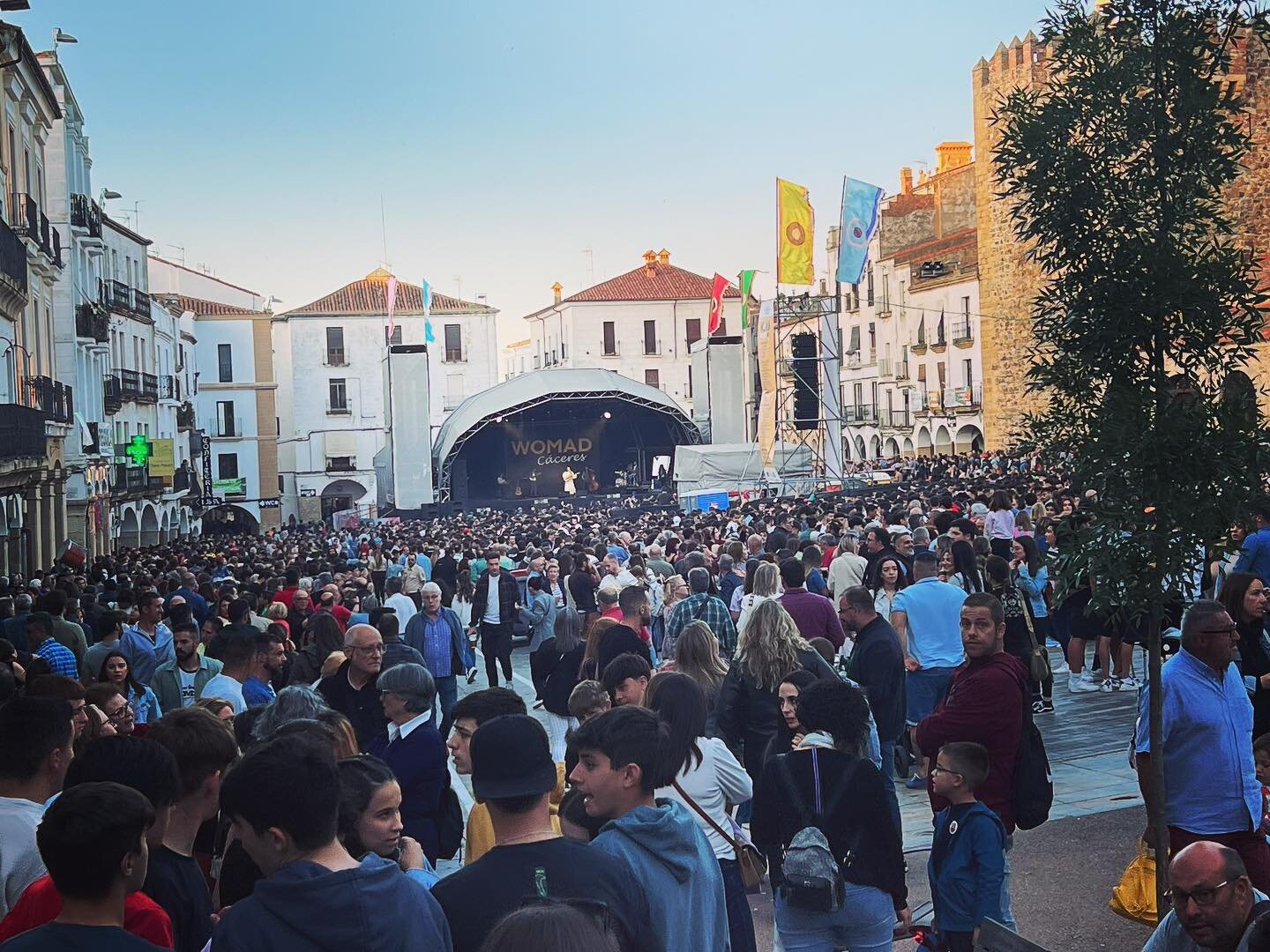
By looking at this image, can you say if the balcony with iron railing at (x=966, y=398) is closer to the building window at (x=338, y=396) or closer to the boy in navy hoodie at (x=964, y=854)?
the building window at (x=338, y=396)

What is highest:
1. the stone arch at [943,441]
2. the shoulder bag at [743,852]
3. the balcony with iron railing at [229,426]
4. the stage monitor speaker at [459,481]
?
the balcony with iron railing at [229,426]

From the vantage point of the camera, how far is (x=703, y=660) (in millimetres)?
7281

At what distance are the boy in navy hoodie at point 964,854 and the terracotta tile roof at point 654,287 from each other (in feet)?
223

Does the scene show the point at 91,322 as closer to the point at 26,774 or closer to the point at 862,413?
the point at 26,774

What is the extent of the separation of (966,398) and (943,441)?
3.08 metres

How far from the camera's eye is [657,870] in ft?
12.4

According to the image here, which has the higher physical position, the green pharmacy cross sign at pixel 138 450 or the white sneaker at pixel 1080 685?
the green pharmacy cross sign at pixel 138 450

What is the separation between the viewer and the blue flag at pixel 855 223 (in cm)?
3228

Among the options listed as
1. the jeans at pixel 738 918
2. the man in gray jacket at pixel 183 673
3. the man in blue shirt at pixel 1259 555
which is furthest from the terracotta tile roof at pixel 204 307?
the jeans at pixel 738 918

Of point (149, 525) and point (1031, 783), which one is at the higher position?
point (149, 525)

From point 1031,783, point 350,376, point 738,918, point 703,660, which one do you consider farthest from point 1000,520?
point 350,376

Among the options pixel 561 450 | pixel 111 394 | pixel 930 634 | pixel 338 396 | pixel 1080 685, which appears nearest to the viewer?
pixel 930 634

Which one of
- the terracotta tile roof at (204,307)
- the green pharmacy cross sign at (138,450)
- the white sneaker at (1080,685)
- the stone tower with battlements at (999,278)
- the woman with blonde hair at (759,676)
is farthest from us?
the terracotta tile roof at (204,307)

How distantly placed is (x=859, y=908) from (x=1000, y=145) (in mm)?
3724
